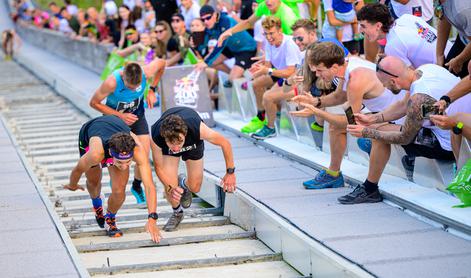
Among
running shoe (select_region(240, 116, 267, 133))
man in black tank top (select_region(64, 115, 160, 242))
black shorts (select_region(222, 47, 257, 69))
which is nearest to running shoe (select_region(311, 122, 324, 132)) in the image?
running shoe (select_region(240, 116, 267, 133))

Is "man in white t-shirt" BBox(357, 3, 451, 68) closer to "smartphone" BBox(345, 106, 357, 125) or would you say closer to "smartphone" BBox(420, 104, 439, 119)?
"smartphone" BBox(345, 106, 357, 125)

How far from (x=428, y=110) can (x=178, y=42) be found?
8.16 m

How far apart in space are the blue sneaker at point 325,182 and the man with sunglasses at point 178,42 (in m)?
6.38

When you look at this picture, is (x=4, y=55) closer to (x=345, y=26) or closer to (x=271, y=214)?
(x=345, y=26)

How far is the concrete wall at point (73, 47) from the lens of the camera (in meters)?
24.7

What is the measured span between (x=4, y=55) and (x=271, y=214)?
108 feet

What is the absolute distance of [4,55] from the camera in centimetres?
3969

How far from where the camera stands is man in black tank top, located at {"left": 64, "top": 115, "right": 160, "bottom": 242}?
823 cm

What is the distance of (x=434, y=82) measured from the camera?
798 centimetres

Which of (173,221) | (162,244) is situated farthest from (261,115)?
(162,244)

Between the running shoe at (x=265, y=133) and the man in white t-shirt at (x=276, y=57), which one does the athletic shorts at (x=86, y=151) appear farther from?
the running shoe at (x=265, y=133)

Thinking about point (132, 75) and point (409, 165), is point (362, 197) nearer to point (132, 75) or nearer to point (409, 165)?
point (409, 165)

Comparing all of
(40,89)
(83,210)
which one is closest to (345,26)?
(83,210)

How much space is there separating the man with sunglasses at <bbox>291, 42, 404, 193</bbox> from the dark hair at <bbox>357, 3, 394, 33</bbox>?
1.19 feet
